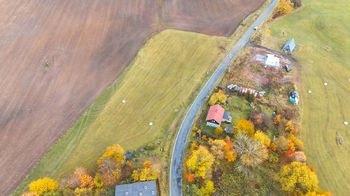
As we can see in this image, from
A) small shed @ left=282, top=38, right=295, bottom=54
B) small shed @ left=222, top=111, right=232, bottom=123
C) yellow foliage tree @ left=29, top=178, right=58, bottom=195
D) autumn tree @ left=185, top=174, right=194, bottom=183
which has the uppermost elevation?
small shed @ left=282, top=38, right=295, bottom=54

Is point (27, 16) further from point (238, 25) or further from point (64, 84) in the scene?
point (238, 25)

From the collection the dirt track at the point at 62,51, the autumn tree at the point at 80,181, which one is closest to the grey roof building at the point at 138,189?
the autumn tree at the point at 80,181

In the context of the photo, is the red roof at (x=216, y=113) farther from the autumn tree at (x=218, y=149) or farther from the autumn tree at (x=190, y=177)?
the autumn tree at (x=190, y=177)

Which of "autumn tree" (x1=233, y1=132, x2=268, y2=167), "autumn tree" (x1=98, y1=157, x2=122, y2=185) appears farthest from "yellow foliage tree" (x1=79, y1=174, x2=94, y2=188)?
"autumn tree" (x1=233, y1=132, x2=268, y2=167)

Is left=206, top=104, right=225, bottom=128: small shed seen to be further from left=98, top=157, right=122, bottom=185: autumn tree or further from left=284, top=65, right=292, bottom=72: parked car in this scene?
left=284, top=65, right=292, bottom=72: parked car

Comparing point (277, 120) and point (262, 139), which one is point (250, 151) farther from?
point (277, 120)

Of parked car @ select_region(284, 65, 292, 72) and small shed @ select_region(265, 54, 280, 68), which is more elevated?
small shed @ select_region(265, 54, 280, 68)

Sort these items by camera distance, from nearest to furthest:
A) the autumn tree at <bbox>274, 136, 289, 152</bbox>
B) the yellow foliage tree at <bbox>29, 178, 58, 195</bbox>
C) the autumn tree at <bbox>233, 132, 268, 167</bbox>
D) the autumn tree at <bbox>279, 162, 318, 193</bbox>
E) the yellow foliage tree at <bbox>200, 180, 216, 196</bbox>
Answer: the autumn tree at <bbox>279, 162, 318, 193</bbox>, the yellow foliage tree at <bbox>29, 178, 58, 195</bbox>, the yellow foliage tree at <bbox>200, 180, 216, 196</bbox>, the autumn tree at <bbox>233, 132, 268, 167</bbox>, the autumn tree at <bbox>274, 136, 289, 152</bbox>

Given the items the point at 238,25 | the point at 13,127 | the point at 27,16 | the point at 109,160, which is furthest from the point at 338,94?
the point at 27,16
